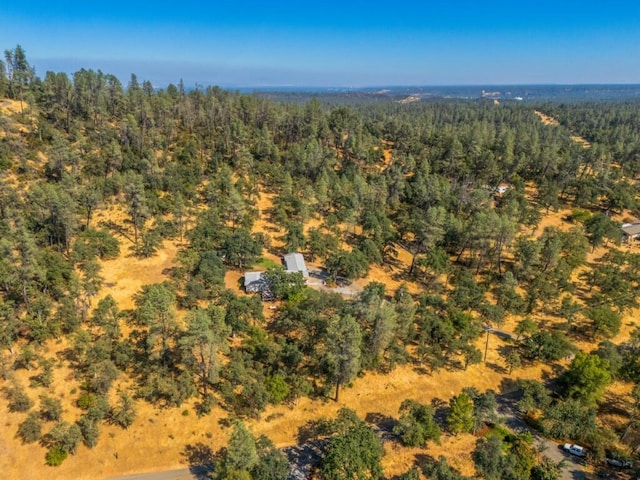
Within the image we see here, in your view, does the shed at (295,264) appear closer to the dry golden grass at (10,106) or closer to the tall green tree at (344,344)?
the tall green tree at (344,344)

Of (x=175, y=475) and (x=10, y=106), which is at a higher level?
(x=10, y=106)

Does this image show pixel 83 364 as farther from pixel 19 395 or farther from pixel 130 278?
pixel 130 278

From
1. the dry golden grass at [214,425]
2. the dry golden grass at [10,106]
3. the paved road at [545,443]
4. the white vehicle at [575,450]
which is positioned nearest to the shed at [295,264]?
the dry golden grass at [214,425]

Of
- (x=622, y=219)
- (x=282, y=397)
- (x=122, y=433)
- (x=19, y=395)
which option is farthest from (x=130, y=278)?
(x=622, y=219)

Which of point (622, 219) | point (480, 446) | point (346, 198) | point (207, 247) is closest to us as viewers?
point (480, 446)

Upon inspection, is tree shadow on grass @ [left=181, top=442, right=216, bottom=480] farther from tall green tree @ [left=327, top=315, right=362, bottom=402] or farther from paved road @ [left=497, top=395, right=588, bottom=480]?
paved road @ [left=497, top=395, right=588, bottom=480]

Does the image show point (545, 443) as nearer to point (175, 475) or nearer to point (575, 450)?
point (575, 450)

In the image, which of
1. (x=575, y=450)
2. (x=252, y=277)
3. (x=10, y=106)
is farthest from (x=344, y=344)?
(x=10, y=106)
